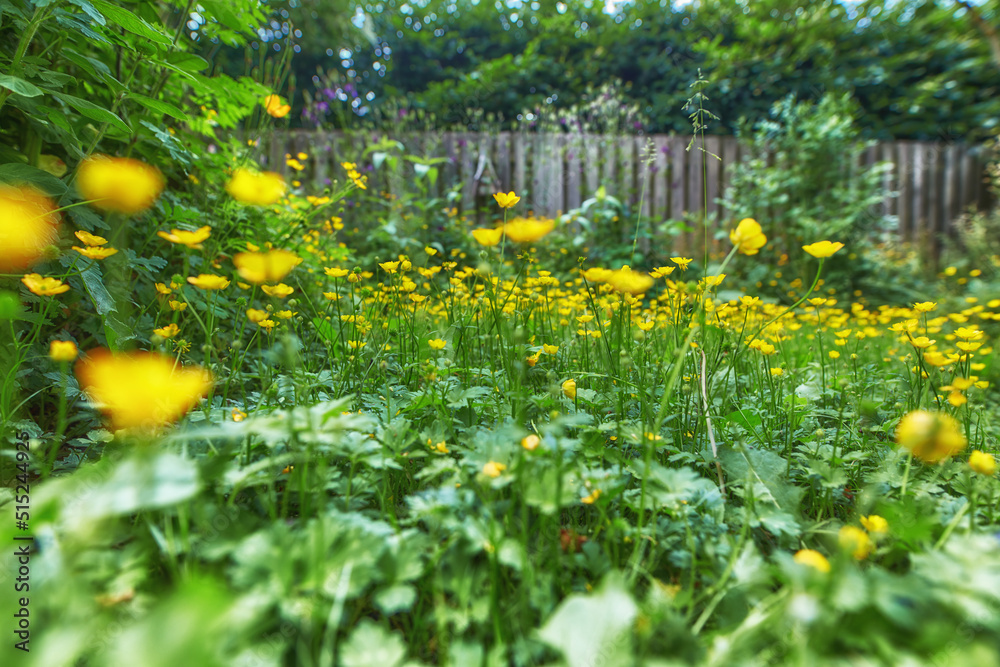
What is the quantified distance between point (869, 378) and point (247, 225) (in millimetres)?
2348

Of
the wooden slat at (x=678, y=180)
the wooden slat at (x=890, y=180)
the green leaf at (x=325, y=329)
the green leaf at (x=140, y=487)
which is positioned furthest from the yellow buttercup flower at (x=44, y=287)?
the wooden slat at (x=890, y=180)

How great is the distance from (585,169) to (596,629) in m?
5.21

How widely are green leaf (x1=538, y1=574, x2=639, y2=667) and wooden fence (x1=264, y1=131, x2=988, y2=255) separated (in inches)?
174

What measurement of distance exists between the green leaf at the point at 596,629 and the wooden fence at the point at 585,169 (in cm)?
442

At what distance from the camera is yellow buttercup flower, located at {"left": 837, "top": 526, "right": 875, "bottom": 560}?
1.77 feet

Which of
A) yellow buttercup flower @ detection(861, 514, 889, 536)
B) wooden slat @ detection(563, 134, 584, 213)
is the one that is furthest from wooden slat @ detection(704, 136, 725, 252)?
yellow buttercup flower @ detection(861, 514, 889, 536)

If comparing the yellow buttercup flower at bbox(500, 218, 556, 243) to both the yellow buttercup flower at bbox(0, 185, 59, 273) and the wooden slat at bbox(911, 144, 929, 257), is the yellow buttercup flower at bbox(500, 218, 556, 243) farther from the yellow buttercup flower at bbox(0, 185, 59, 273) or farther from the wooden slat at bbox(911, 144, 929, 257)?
the wooden slat at bbox(911, 144, 929, 257)

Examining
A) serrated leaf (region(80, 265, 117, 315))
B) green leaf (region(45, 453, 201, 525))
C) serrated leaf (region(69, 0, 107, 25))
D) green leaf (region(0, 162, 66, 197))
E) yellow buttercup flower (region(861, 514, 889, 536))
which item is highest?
serrated leaf (region(69, 0, 107, 25))

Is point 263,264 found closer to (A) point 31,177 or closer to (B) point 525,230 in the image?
(B) point 525,230

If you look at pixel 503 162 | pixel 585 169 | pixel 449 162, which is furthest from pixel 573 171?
pixel 449 162

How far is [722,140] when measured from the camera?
5.67 metres

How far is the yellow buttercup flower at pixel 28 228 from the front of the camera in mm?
914

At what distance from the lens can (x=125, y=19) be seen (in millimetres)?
1114

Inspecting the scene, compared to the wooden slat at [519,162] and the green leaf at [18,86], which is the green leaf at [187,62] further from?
the wooden slat at [519,162]
